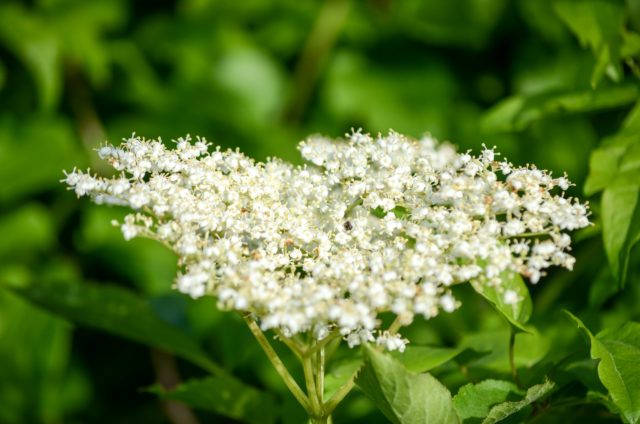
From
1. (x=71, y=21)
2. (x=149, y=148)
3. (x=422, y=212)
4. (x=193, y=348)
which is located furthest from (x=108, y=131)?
(x=422, y=212)

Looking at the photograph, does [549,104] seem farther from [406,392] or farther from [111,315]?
[111,315]

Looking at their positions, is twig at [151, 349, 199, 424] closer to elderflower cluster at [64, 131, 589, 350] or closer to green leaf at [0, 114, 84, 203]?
green leaf at [0, 114, 84, 203]

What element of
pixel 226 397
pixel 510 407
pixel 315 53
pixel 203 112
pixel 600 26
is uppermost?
pixel 315 53

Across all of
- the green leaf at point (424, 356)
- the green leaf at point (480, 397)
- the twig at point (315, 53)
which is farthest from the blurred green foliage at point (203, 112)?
the green leaf at point (480, 397)

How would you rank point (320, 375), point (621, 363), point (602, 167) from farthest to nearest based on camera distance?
point (602, 167)
point (320, 375)
point (621, 363)

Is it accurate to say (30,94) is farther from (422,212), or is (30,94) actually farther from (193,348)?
(422,212)

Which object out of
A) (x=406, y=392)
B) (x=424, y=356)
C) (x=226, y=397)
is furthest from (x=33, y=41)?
(x=406, y=392)
